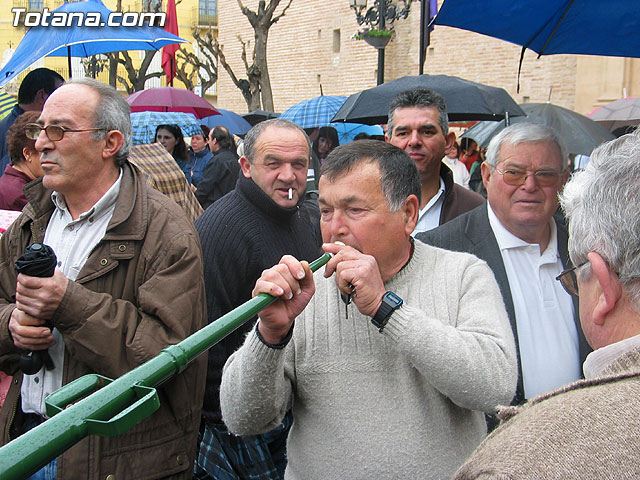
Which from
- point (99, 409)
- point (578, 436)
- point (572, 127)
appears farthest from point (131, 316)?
point (572, 127)

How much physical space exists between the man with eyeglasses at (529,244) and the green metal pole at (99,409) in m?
1.77

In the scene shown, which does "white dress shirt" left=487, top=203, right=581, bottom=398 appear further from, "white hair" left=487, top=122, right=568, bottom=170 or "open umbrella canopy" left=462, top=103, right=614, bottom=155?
"open umbrella canopy" left=462, top=103, right=614, bottom=155

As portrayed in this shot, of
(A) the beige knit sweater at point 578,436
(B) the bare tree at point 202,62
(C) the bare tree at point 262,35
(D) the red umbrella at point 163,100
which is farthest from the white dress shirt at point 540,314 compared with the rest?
(B) the bare tree at point 202,62

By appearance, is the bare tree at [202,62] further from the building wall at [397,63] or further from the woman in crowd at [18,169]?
the woman in crowd at [18,169]

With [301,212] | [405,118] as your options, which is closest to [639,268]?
[301,212]

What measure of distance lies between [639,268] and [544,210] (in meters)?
1.74

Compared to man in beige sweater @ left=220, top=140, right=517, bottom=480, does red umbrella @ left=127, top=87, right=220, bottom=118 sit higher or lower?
higher

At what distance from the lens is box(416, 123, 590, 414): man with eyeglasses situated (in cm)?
267

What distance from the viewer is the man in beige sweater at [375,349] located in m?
1.90

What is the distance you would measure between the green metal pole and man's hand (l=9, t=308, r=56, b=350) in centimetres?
123

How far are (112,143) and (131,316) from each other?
2.39 feet

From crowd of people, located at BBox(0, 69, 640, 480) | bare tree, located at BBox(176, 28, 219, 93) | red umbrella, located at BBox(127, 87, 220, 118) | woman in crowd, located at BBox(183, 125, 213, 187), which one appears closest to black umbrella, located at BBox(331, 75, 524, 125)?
crowd of people, located at BBox(0, 69, 640, 480)

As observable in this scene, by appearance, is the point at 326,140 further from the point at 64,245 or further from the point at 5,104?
the point at 64,245

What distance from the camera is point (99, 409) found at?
966 millimetres
